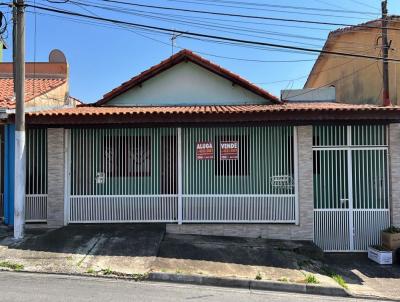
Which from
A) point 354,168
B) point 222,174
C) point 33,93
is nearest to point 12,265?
point 222,174

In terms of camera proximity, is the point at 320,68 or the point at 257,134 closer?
the point at 257,134

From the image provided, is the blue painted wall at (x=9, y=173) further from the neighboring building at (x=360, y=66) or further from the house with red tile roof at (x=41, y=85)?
the neighboring building at (x=360, y=66)

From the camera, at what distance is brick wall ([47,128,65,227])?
32.6ft

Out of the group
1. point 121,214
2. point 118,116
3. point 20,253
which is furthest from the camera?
point 121,214

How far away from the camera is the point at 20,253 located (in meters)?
8.00

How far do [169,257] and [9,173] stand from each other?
15.7ft

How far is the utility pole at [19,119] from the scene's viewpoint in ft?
29.2

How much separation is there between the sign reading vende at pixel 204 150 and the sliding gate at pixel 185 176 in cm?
2

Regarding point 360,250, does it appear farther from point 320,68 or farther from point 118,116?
point 320,68

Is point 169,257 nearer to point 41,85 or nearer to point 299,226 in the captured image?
point 299,226

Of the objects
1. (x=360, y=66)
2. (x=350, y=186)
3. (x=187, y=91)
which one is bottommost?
(x=350, y=186)

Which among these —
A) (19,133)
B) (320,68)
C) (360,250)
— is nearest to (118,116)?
(19,133)

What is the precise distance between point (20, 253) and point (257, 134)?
19.1 feet

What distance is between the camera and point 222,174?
1034 centimetres
